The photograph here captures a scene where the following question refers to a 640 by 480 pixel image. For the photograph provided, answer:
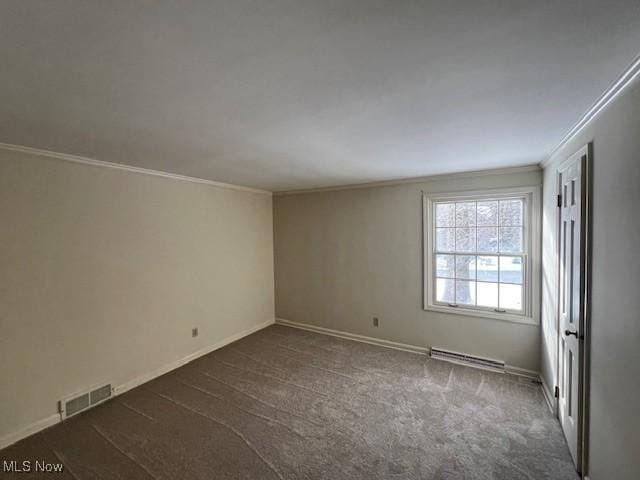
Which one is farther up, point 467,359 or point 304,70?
point 304,70

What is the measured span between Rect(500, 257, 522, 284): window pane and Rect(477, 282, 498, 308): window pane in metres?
0.14

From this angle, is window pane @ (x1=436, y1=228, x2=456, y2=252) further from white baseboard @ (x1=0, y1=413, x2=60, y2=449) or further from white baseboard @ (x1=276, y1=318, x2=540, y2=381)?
white baseboard @ (x1=0, y1=413, x2=60, y2=449)

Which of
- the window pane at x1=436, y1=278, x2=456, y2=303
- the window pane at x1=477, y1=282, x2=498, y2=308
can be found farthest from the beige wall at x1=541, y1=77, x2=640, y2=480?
the window pane at x1=436, y1=278, x2=456, y2=303

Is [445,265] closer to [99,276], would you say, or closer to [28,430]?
[99,276]

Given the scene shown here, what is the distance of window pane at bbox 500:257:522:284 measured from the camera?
333cm

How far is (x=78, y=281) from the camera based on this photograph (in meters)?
2.72

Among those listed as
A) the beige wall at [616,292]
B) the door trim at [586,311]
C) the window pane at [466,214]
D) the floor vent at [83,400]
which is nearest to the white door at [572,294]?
the door trim at [586,311]

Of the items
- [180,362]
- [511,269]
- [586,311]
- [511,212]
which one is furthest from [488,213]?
[180,362]

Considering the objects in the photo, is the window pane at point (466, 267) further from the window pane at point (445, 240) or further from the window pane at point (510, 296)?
the window pane at point (510, 296)

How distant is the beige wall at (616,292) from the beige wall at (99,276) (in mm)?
3878

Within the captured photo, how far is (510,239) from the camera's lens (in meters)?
3.38

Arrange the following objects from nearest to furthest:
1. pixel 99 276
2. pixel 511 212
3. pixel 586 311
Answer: pixel 586 311 → pixel 99 276 → pixel 511 212

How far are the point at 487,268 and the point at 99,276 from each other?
4.26 m

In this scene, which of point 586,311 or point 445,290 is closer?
point 586,311
